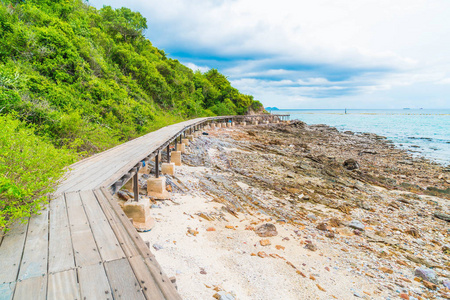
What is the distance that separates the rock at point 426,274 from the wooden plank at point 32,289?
7.03 metres

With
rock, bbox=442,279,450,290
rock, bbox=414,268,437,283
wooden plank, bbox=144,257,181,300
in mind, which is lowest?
rock, bbox=442,279,450,290

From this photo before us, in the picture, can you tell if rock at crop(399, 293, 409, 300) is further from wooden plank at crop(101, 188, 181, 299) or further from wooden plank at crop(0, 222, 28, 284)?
wooden plank at crop(0, 222, 28, 284)

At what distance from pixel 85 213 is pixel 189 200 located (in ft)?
16.0

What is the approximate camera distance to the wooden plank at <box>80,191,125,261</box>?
2.45 meters

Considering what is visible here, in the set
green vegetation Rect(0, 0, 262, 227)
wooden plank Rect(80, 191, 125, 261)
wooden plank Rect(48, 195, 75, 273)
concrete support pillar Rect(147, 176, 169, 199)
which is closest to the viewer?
wooden plank Rect(48, 195, 75, 273)

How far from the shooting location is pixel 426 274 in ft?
17.6

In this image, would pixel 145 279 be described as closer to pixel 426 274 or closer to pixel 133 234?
pixel 133 234

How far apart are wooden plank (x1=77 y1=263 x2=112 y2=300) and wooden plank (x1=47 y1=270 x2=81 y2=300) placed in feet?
0.15

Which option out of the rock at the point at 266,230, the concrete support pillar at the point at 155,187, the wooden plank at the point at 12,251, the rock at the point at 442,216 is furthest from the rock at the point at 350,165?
the wooden plank at the point at 12,251

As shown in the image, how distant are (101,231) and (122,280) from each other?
1.00m

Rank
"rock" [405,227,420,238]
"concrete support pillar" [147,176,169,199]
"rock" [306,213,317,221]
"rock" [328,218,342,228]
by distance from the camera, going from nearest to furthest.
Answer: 1. "rock" [405,227,420,238]
2. "rock" [328,218,342,228]
3. "concrete support pillar" [147,176,169,199]
4. "rock" [306,213,317,221]

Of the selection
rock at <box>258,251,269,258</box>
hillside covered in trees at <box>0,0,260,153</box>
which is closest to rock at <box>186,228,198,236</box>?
rock at <box>258,251,269,258</box>

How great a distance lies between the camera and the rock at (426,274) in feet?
17.4

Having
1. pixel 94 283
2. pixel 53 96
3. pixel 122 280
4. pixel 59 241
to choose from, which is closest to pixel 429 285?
pixel 122 280
